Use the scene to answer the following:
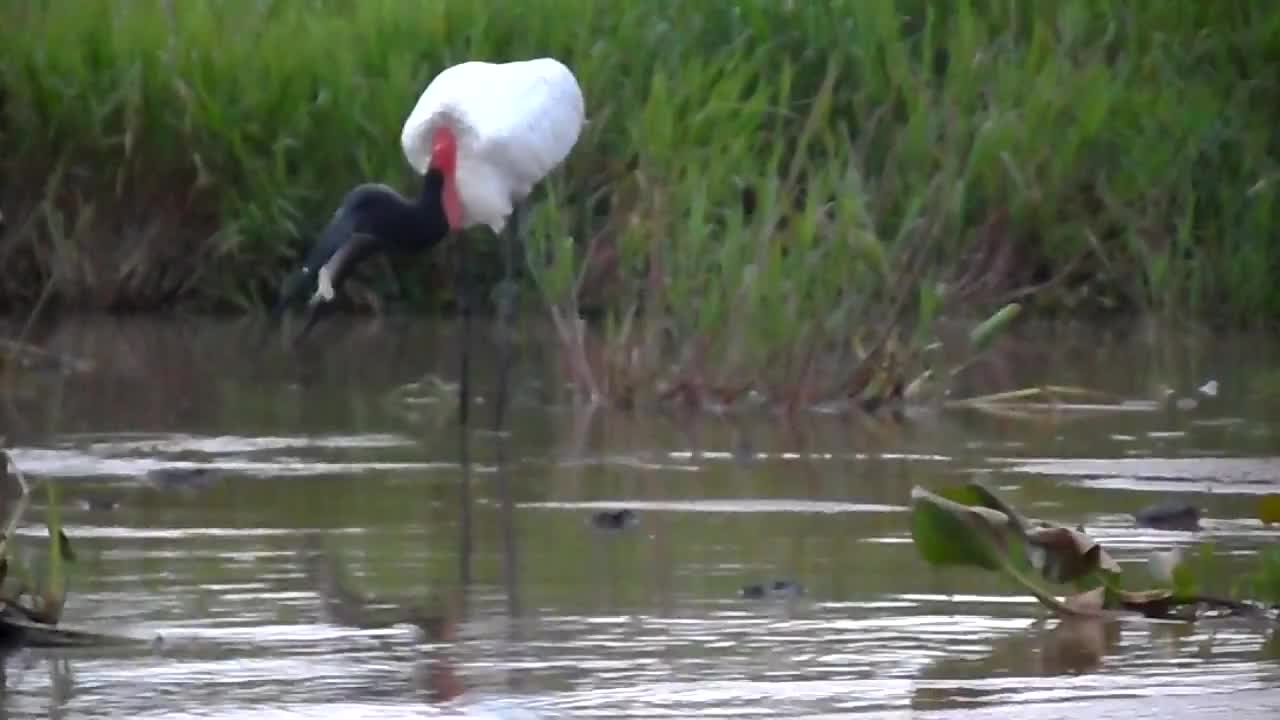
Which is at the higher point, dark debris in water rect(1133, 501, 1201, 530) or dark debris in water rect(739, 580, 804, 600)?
dark debris in water rect(1133, 501, 1201, 530)

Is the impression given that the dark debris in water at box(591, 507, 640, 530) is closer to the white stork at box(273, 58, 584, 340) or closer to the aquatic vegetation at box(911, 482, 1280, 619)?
the aquatic vegetation at box(911, 482, 1280, 619)

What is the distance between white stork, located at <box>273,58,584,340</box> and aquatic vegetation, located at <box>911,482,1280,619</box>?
5.38 m

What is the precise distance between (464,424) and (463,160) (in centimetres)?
219

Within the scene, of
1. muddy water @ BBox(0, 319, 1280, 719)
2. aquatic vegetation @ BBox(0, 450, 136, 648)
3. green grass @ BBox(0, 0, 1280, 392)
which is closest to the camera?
muddy water @ BBox(0, 319, 1280, 719)

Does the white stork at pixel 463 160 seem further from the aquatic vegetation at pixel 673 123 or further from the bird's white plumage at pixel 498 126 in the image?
the aquatic vegetation at pixel 673 123

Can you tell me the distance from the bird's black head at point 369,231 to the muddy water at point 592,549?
53 cm

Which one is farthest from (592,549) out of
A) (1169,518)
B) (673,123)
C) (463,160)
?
(673,123)

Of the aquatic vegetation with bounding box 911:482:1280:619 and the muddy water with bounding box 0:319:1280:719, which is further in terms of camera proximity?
the aquatic vegetation with bounding box 911:482:1280:619

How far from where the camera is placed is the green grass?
12125mm

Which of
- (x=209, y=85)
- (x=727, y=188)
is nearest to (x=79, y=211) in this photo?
(x=209, y=85)

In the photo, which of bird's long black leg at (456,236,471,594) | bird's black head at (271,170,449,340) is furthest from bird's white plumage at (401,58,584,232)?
bird's long black leg at (456,236,471,594)

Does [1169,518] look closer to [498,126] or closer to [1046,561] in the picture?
[1046,561]

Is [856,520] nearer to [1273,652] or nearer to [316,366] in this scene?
[1273,652]

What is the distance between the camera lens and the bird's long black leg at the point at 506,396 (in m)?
5.83
